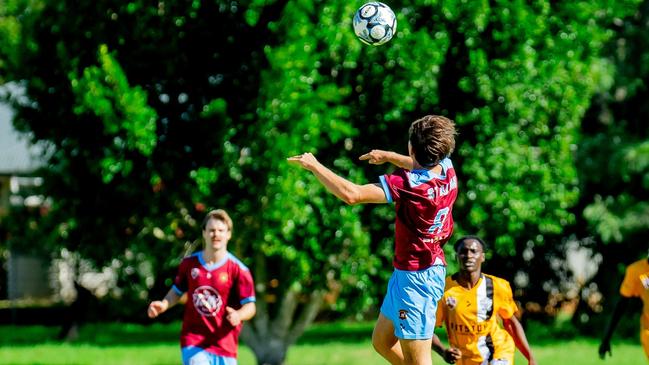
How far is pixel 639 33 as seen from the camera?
20.8 meters

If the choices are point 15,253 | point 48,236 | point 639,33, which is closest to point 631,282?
point 48,236

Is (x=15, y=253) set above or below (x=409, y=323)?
below

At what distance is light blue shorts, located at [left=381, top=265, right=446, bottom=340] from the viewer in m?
6.31

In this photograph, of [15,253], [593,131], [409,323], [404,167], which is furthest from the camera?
[15,253]

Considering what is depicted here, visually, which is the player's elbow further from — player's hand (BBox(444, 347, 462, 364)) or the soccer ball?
the soccer ball

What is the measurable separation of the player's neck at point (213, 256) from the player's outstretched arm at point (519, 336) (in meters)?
2.45

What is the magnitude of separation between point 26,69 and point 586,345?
11820 millimetres

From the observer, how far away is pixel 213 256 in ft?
28.7

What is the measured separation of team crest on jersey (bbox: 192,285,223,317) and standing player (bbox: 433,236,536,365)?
6.20ft

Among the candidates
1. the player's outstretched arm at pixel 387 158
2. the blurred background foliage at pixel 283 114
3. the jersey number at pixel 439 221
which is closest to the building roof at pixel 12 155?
the blurred background foliage at pixel 283 114

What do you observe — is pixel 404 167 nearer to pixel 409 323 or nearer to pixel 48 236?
pixel 409 323

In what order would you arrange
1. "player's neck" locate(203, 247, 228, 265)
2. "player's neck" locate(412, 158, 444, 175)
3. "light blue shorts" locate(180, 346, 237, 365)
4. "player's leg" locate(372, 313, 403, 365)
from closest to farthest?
"player's neck" locate(412, 158, 444, 175) < "player's leg" locate(372, 313, 403, 365) < "light blue shorts" locate(180, 346, 237, 365) < "player's neck" locate(203, 247, 228, 265)

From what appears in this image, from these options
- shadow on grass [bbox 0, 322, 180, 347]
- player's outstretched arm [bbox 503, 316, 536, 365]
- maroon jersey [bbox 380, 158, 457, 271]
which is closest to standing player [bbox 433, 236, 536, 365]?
player's outstretched arm [bbox 503, 316, 536, 365]

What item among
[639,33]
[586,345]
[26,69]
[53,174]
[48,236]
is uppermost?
[639,33]
